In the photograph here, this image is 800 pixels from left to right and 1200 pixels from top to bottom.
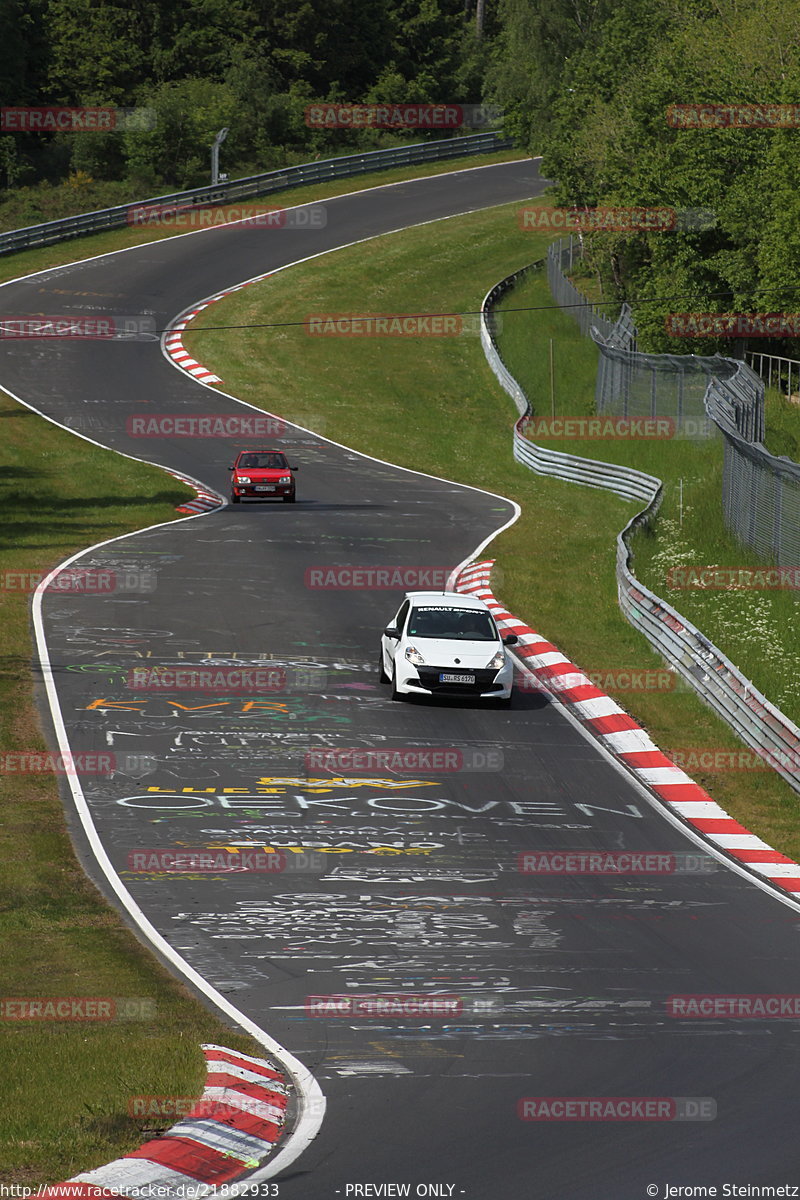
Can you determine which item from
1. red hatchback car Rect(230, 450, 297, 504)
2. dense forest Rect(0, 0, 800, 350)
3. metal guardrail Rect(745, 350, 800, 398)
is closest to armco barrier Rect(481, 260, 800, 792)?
red hatchback car Rect(230, 450, 297, 504)

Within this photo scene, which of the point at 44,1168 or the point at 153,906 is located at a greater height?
the point at 44,1168

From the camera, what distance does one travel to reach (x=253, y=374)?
60.5 m

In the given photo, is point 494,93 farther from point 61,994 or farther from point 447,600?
point 61,994

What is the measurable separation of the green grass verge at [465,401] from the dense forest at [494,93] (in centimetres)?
672

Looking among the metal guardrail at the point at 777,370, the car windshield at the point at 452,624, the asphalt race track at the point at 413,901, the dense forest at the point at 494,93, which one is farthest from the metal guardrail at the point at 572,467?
the car windshield at the point at 452,624

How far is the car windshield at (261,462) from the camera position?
4153 centimetres

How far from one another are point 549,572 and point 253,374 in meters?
30.0

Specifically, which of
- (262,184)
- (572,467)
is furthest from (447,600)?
(262,184)

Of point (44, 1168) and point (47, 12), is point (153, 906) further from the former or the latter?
point (47, 12)

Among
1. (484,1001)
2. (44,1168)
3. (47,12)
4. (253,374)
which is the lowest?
(253,374)

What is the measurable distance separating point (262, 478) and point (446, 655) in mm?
18942

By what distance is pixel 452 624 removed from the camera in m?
24.4

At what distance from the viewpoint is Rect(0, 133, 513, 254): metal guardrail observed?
2955 inches

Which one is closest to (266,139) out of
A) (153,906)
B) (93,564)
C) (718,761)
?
(93,564)
